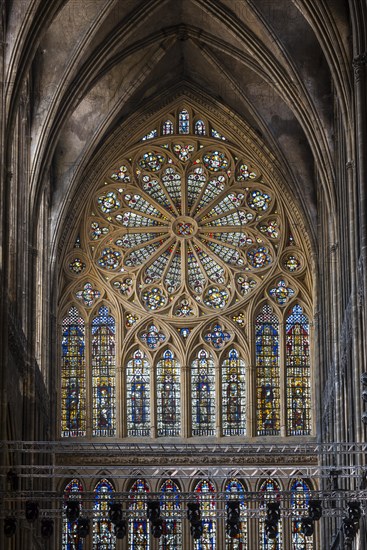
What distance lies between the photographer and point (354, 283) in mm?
49094

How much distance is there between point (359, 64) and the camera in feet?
153

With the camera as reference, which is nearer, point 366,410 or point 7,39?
point 366,410

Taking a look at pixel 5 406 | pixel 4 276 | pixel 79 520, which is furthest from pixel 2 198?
pixel 79 520

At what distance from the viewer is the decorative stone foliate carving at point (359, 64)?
46531 mm

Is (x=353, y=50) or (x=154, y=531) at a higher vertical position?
(x=353, y=50)

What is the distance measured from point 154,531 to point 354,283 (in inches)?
342

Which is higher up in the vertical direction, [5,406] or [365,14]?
[365,14]

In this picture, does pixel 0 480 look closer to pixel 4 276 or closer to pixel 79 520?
pixel 79 520

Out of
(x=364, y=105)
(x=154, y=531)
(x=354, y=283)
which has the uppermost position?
(x=364, y=105)

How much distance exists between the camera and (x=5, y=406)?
155 feet

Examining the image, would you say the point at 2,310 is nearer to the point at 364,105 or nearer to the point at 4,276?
the point at 4,276

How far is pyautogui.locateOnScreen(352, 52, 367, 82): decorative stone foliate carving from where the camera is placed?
46531mm

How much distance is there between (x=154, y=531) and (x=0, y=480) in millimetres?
4078

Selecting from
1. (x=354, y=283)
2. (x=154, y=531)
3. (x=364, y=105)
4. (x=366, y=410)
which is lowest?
(x=154, y=531)
